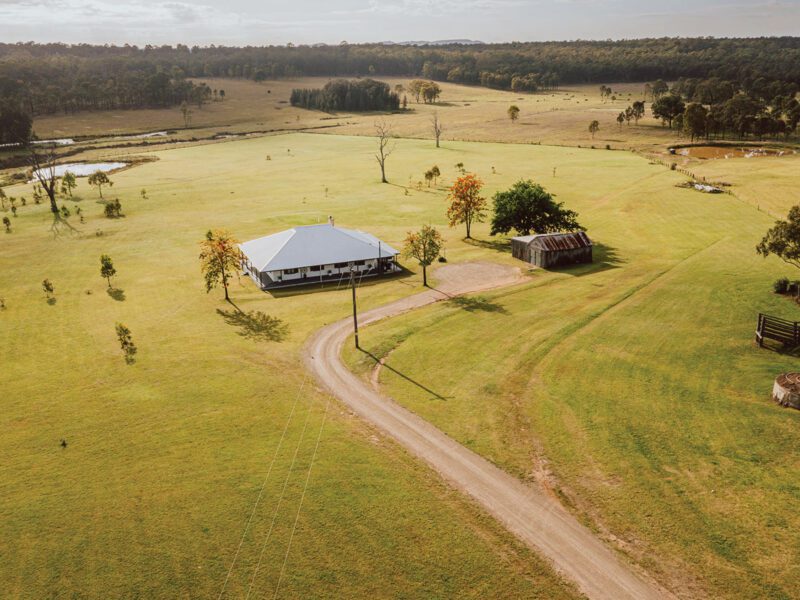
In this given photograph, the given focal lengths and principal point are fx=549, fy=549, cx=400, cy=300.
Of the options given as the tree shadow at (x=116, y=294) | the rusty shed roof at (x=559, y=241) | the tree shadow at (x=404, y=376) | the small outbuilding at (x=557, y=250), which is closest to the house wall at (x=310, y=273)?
the tree shadow at (x=116, y=294)

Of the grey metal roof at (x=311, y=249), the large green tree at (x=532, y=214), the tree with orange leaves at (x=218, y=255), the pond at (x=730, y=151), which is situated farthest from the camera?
the pond at (x=730, y=151)

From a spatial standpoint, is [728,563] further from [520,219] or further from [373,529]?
[520,219]

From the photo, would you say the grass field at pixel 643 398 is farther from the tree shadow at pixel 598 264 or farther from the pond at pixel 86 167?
the pond at pixel 86 167

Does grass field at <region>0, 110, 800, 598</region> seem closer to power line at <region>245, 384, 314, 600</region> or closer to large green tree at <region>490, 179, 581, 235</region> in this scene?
power line at <region>245, 384, 314, 600</region>

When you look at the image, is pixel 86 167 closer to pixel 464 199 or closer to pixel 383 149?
pixel 383 149

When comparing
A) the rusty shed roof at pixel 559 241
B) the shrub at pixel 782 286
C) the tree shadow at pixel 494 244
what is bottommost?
the tree shadow at pixel 494 244

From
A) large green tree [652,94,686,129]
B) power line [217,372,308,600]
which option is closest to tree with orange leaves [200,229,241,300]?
power line [217,372,308,600]

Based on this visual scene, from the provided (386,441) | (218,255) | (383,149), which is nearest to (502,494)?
(386,441)
